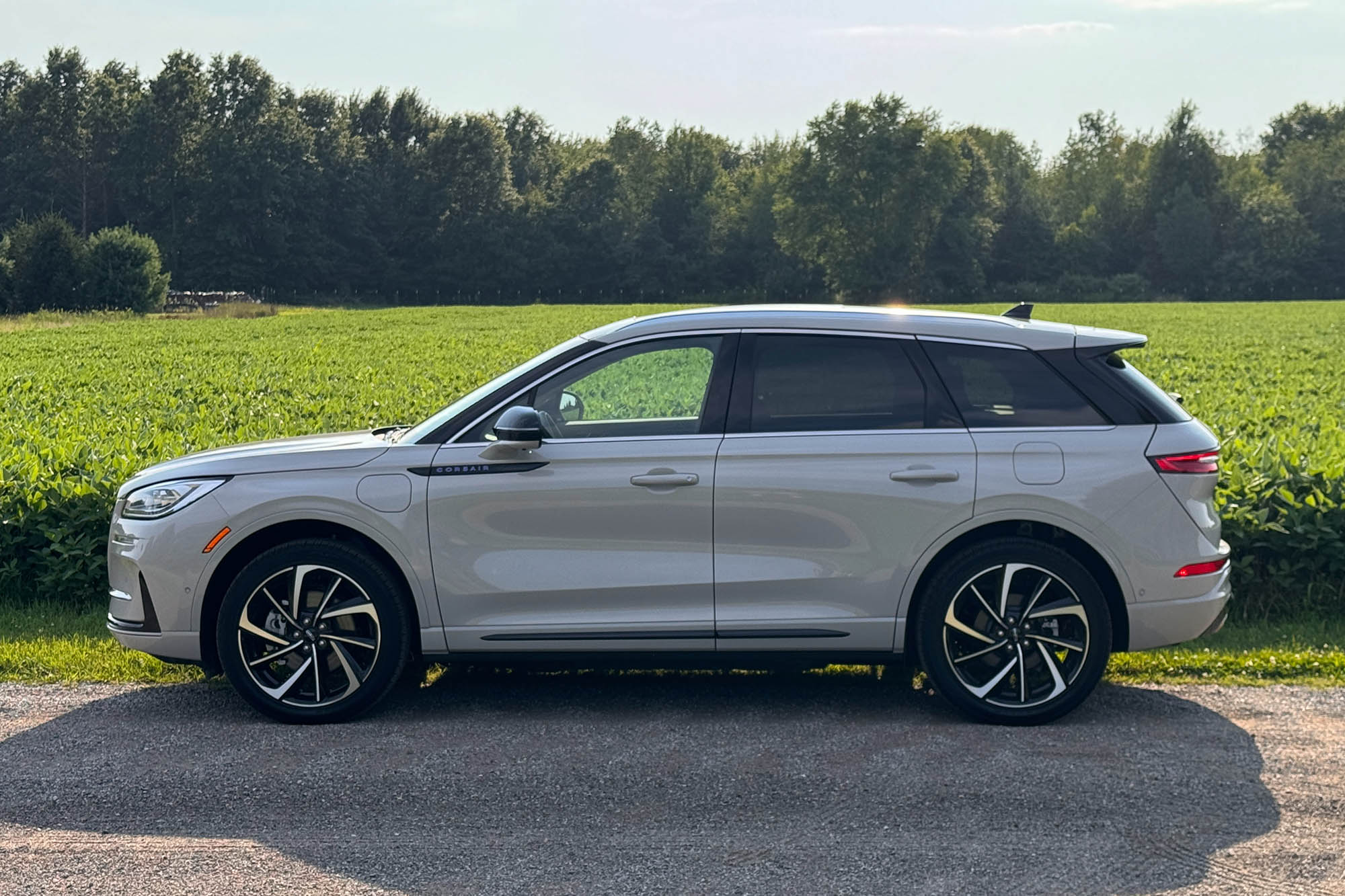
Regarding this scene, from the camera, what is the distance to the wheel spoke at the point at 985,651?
5820 mm

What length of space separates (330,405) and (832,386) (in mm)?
11914

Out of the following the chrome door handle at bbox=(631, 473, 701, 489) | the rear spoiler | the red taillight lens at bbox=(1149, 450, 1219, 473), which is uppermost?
the rear spoiler

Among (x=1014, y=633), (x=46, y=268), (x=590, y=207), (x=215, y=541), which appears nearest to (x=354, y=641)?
(x=215, y=541)

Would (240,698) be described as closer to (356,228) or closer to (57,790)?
(57,790)

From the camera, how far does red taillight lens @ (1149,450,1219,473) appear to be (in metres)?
5.79

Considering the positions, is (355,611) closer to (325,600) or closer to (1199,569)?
(325,600)

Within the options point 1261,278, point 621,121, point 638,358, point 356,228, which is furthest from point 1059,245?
point 638,358

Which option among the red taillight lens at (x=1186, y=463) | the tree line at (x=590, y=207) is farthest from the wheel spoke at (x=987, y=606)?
the tree line at (x=590, y=207)

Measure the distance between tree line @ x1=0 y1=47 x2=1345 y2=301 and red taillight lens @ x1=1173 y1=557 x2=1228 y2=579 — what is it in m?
93.2

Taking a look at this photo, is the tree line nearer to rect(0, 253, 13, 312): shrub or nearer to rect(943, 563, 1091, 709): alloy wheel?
rect(0, 253, 13, 312): shrub

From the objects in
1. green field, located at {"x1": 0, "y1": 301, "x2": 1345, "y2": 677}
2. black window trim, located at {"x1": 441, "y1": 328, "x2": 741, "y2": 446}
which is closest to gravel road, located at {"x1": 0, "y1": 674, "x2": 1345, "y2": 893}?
black window trim, located at {"x1": 441, "y1": 328, "x2": 741, "y2": 446}

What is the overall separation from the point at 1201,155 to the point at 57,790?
12092 cm

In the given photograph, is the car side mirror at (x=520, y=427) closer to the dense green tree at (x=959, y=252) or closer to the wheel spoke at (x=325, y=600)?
the wheel spoke at (x=325, y=600)

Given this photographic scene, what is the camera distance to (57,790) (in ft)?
16.8
